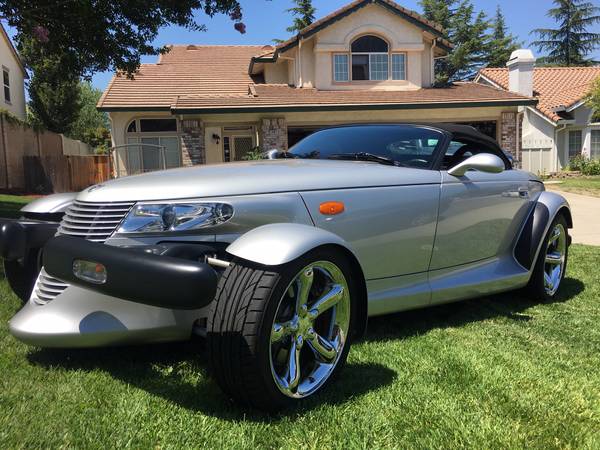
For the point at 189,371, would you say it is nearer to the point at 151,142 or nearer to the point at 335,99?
the point at 335,99

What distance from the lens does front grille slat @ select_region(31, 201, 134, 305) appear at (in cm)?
255

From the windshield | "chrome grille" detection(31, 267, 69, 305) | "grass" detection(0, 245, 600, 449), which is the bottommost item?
"grass" detection(0, 245, 600, 449)

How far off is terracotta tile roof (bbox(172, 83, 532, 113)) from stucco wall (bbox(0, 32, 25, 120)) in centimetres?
1021

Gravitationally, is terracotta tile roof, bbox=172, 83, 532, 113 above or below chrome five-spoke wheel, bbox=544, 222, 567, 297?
above

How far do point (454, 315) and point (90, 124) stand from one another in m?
51.1

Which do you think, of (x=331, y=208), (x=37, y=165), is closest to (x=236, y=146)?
(x=37, y=165)

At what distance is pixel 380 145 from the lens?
3785 mm

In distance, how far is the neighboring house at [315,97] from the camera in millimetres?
17484

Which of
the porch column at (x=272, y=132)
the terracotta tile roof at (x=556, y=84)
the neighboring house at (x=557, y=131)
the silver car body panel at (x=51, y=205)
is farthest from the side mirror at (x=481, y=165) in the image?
the terracotta tile roof at (x=556, y=84)

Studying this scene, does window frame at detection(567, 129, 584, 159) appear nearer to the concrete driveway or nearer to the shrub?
the shrub

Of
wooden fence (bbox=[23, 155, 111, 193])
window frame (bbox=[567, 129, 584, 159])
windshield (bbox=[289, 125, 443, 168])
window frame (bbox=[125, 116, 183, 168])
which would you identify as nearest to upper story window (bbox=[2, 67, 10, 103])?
wooden fence (bbox=[23, 155, 111, 193])

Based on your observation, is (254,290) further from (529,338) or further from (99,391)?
(529,338)

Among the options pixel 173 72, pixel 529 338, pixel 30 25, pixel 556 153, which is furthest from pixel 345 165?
pixel 556 153

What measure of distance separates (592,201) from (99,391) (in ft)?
44.4
